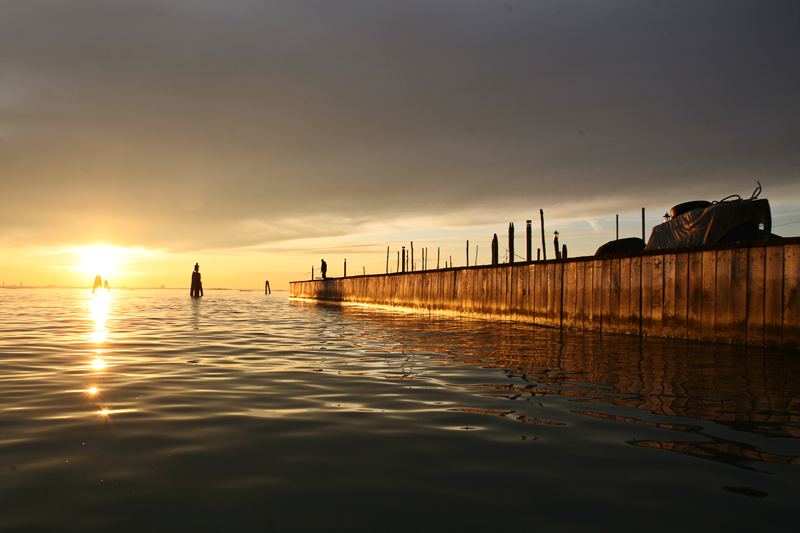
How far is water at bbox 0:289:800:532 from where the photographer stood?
238 centimetres

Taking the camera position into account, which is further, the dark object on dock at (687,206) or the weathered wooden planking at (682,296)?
the dark object on dock at (687,206)

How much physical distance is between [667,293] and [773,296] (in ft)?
7.16

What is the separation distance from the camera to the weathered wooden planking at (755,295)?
345 inches

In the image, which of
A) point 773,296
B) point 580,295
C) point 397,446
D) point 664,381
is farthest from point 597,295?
point 397,446

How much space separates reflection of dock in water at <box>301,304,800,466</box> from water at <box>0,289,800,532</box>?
34 mm

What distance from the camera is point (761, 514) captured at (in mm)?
2352

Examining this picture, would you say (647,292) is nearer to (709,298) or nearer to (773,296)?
(709,298)

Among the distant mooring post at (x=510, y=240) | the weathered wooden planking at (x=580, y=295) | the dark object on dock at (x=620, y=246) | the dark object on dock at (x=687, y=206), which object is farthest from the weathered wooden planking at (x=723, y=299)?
the distant mooring post at (x=510, y=240)

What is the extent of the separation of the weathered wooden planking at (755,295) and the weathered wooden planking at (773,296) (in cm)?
7

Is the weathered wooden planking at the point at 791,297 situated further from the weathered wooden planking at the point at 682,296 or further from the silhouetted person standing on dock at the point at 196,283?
the silhouetted person standing on dock at the point at 196,283

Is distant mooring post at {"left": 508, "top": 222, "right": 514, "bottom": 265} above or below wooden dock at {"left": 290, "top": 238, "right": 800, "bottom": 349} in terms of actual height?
above

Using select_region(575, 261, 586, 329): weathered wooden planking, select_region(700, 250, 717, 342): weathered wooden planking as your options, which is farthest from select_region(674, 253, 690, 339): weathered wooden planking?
select_region(575, 261, 586, 329): weathered wooden planking

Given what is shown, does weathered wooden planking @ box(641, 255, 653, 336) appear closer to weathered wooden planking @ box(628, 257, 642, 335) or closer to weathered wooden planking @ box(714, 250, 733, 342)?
weathered wooden planking @ box(628, 257, 642, 335)

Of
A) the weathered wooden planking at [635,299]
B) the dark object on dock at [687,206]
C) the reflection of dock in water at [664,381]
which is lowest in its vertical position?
the reflection of dock in water at [664,381]
